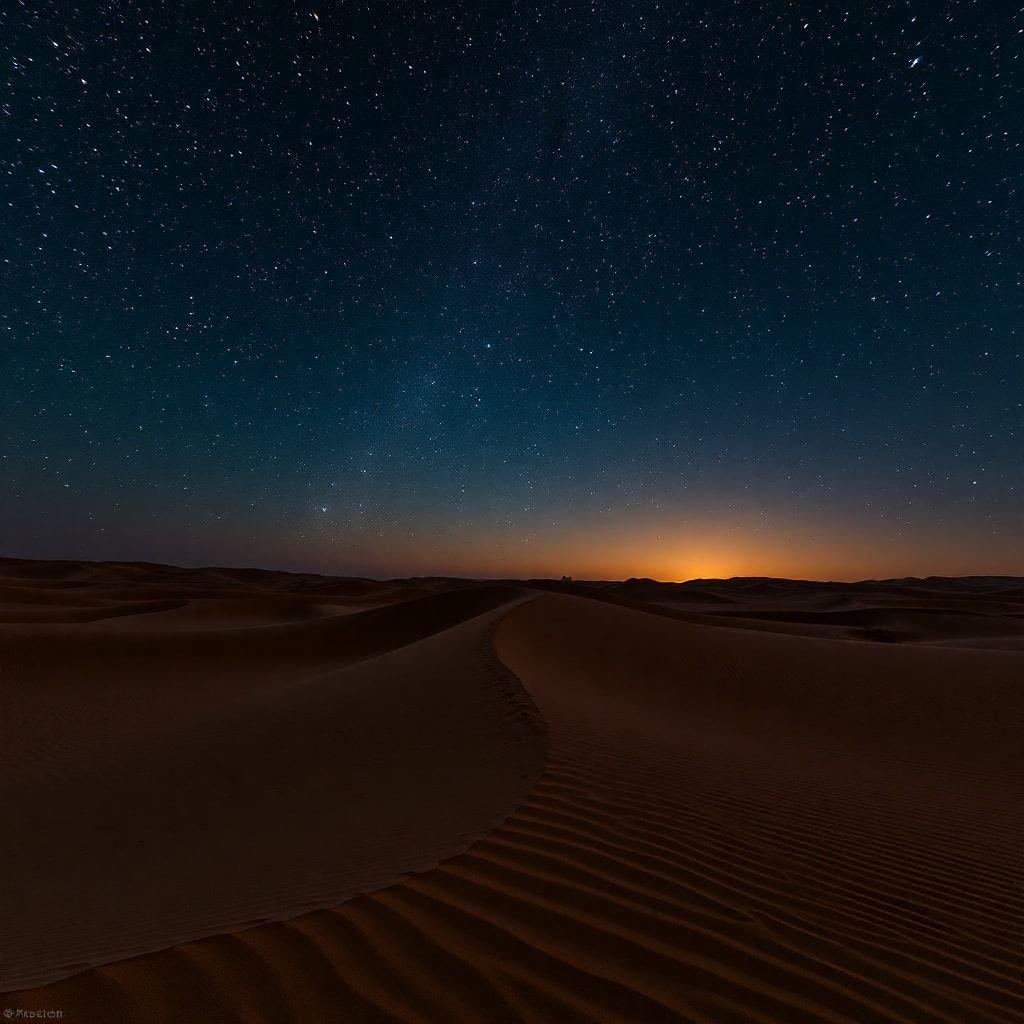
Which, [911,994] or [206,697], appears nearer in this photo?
[911,994]

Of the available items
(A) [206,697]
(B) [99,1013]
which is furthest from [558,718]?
(A) [206,697]

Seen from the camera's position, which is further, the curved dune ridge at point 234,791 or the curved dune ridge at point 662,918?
the curved dune ridge at point 234,791

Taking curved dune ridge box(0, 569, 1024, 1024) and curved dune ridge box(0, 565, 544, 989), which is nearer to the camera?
curved dune ridge box(0, 569, 1024, 1024)

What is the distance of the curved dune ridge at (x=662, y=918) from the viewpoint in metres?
2.06

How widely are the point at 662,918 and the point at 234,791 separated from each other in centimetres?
558

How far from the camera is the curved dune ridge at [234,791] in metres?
3.27

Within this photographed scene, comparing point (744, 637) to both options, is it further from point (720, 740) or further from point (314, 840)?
point (314, 840)

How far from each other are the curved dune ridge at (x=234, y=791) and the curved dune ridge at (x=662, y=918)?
39 cm

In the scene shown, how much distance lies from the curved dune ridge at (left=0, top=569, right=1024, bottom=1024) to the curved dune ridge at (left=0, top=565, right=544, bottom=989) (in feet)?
1.29

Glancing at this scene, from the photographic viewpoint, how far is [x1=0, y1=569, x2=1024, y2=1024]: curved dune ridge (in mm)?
2059

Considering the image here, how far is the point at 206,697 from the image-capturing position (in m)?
13.2

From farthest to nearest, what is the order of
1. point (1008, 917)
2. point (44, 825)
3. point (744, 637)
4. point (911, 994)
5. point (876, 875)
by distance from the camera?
point (744, 637)
point (44, 825)
point (876, 875)
point (1008, 917)
point (911, 994)

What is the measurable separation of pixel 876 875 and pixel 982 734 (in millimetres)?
8347

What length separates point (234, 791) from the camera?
254 inches
